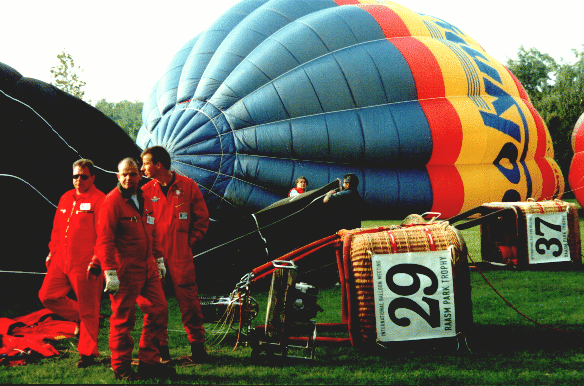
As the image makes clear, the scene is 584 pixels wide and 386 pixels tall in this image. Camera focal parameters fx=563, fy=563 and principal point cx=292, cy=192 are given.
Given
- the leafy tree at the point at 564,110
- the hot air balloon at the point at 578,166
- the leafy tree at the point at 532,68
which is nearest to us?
the hot air balloon at the point at 578,166

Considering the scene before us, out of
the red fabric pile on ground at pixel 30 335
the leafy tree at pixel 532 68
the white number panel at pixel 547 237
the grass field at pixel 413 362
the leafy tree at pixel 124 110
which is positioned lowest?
the grass field at pixel 413 362

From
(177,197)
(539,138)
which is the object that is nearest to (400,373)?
(177,197)

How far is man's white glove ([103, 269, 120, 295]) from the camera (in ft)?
12.1

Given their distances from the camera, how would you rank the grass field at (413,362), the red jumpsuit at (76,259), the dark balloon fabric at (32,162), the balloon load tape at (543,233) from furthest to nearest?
1. the balloon load tape at (543,233)
2. the dark balloon fabric at (32,162)
3. the red jumpsuit at (76,259)
4. the grass field at (413,362)

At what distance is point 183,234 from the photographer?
4.47 m

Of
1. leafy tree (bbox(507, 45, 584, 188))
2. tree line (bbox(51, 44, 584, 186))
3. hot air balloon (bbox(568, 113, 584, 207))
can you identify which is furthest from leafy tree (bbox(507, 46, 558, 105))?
hot air balloon (bbox(568, 113, 584, 207))

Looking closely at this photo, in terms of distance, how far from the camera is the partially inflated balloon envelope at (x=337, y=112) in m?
8.69

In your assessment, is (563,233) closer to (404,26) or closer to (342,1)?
(404,26)

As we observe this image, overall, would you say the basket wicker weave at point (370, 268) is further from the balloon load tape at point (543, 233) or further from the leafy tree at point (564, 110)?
the leafy tree at point (564, 110)

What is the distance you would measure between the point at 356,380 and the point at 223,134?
5.62 meters

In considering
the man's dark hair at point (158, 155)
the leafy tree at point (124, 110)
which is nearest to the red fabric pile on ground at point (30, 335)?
the man's dark hair at point (158, 155)

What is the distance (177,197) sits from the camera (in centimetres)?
453

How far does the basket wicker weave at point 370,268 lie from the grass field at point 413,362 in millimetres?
193

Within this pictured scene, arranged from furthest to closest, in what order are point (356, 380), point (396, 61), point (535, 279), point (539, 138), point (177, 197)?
point (539, 138) → point (396, 61) → point (535, 279) → point (177, 197) → point (356, 380)
